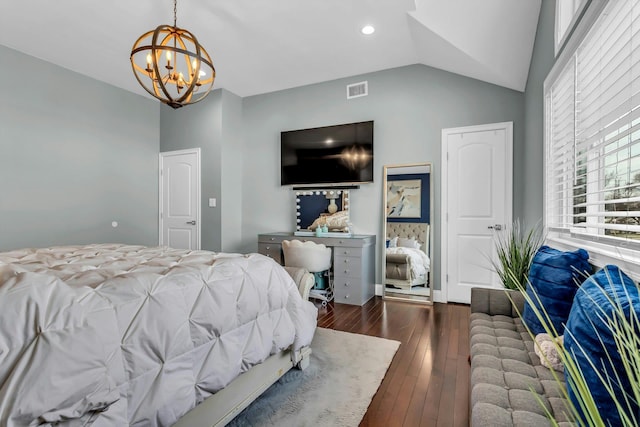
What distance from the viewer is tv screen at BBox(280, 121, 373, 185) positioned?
4.23 metres

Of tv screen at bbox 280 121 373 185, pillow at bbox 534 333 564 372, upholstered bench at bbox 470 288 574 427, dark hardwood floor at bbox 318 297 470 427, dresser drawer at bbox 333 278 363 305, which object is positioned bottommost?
dark hardwood floor at bbox 318 297 470 427

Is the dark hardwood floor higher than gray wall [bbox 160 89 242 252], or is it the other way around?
gray wall [bbox 160 89 242 252]

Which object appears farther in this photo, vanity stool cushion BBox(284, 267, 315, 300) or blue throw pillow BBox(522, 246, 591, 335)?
vanity stool cushion BBox(284, 267, 315, 300)

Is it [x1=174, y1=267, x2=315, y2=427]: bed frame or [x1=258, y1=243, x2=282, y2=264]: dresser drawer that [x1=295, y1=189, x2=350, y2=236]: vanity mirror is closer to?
[x1=258, y1=243, x2=282, y2=264]: dresser drawer

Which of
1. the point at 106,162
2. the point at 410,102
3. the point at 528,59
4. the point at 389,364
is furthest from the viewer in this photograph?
the point at 106,162

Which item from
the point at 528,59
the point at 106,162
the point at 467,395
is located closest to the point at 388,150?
the point at 528,59

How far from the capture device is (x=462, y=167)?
3812mm

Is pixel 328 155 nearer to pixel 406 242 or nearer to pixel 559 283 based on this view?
pixel 406 242

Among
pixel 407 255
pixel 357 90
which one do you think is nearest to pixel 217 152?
pixel 357 90

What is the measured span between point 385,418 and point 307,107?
3.95m

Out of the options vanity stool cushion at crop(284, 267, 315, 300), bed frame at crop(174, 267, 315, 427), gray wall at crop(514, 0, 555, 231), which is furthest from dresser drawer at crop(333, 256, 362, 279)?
gray wall at crop(514, 0, 555, 231)

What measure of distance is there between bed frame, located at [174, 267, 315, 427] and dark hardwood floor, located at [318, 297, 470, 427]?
556mm

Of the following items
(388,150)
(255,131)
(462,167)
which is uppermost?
(255,131)

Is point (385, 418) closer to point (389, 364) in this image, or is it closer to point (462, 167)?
point (389, 364)
